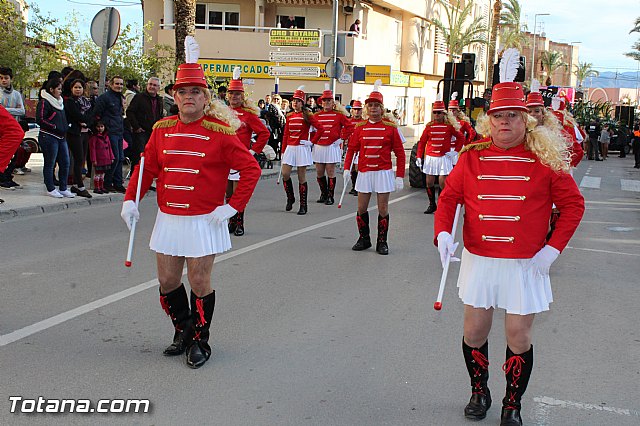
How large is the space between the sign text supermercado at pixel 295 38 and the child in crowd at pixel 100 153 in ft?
66.6

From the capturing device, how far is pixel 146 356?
5.79 metres

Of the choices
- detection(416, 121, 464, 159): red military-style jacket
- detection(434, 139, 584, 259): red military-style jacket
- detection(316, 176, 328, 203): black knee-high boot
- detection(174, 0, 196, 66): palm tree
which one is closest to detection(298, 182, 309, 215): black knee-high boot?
detection(316, 176, 328, 203): black knee-high boot

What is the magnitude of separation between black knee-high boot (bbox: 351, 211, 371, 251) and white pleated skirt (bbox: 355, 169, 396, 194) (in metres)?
0.33

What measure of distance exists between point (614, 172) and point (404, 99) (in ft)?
69.9

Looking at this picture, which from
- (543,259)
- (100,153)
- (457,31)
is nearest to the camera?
(543,259)

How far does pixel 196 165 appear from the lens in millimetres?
5527

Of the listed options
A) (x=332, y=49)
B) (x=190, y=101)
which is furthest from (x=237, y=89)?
(x=332, y=49)

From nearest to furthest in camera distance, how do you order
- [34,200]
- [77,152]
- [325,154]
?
[34,200], [77,152], [325,154]

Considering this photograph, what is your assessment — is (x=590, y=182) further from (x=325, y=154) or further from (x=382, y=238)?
(x=382, y=238)

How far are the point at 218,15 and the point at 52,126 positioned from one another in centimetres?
3012

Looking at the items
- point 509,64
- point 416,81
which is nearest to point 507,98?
point 509,64

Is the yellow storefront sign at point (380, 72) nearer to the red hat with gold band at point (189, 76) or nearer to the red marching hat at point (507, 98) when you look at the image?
the red hat with gold band at point (189, 76)

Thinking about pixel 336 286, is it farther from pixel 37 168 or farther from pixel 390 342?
pixel 37 168

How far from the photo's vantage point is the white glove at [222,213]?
5469 millimetres
